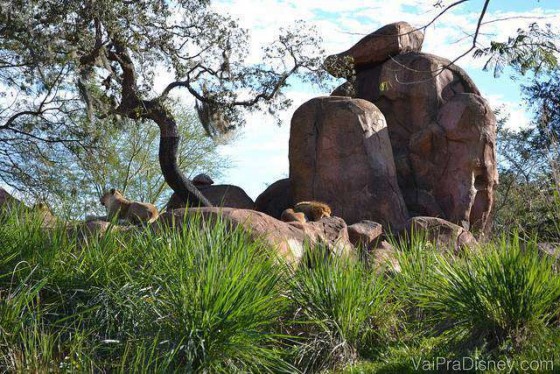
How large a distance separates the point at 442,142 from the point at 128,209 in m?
7.69

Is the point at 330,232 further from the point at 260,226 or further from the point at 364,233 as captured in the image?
the point at 260,226

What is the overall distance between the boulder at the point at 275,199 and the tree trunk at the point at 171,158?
5.02 feet

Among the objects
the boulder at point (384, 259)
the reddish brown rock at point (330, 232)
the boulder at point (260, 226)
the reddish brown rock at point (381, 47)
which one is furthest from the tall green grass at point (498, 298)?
the reddish brown rock at point (381, 47)

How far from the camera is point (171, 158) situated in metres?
17.4

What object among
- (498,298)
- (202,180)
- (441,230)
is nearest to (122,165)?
(202,180)

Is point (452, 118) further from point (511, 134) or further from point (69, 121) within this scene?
point (69, 121)

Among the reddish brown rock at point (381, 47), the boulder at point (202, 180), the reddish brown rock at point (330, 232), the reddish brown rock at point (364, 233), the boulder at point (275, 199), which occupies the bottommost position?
the boulder at point (275, 199)

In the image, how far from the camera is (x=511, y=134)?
24984mm

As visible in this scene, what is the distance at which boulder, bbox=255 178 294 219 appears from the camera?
714 inches

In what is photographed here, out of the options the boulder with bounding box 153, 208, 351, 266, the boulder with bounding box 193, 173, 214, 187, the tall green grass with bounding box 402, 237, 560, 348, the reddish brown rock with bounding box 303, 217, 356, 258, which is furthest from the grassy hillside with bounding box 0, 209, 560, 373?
the boulder with bounding box 193, 173, 214, 187

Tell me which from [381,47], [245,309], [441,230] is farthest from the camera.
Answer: [381,47]

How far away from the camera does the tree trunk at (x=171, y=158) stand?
17391 mm

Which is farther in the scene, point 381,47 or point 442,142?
point 381,47

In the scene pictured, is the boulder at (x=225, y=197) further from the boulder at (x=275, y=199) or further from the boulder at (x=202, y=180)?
the boulder at (x=275, y=199)
